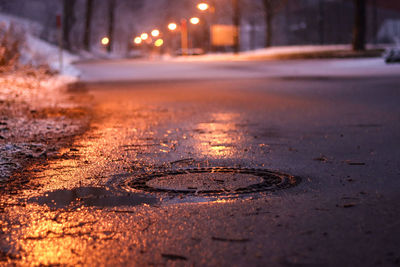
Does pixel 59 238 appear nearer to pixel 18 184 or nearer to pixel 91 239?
pixel 91 239

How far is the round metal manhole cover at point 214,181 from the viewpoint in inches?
260

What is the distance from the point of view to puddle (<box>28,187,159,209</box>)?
6109mm

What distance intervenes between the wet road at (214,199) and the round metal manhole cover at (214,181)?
11 mm

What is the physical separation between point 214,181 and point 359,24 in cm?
4577

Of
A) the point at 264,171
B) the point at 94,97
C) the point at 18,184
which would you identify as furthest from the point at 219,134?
the point at 94,97

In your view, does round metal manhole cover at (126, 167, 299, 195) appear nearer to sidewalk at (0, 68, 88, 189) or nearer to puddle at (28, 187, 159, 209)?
puddle at (28, 187, 159, 209)

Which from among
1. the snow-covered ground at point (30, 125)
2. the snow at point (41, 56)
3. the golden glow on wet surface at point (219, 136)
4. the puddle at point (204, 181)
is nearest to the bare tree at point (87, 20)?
the snow at point (41, 56)

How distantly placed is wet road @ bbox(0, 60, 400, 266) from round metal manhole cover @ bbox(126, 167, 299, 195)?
0.01 m

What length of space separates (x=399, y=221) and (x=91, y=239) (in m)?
2.19

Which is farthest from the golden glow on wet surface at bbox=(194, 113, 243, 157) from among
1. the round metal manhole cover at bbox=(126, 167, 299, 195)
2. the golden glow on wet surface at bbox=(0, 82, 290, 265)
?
the round metal manhole cover at bbox=(126, 167, 299, 195)

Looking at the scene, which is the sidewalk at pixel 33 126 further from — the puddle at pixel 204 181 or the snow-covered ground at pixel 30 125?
the puddle at pixel 204 181

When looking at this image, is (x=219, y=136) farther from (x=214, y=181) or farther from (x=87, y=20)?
(x=87, y=20)

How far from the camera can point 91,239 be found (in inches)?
194

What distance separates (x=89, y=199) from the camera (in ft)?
20.8
